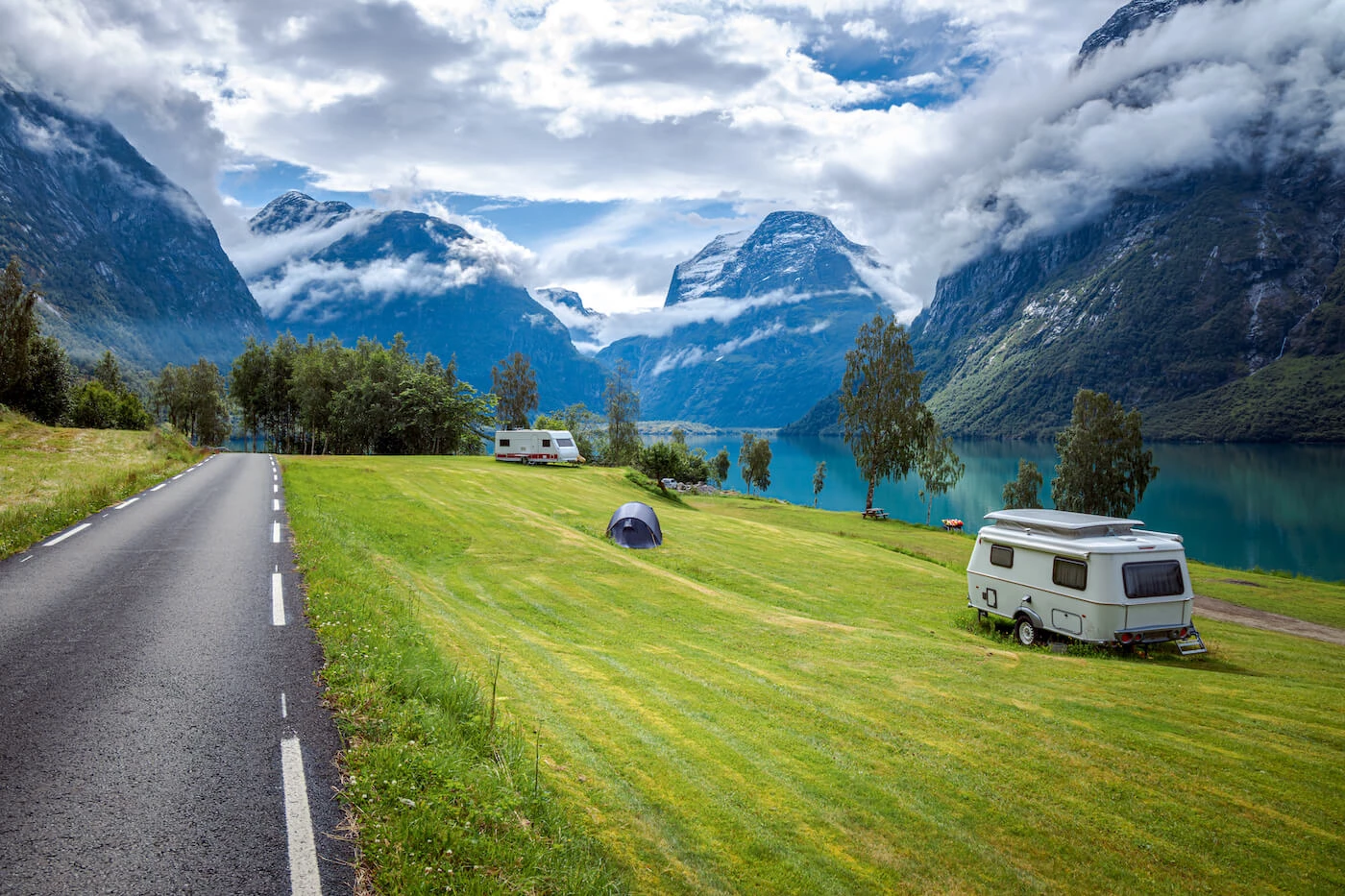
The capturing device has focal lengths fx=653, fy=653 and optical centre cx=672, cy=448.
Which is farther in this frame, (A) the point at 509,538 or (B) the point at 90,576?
(A) the point at 509,538

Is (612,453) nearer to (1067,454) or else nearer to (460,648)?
(1067,454)

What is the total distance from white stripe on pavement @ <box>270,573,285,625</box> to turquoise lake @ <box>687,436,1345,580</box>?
90.9 meters

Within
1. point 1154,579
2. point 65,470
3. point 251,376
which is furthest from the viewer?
point 251,376

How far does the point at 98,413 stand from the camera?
91.2 metres

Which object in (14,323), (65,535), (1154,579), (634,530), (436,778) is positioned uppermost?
(14,323)

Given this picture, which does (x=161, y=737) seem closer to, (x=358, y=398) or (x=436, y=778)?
(x=436, y=778)

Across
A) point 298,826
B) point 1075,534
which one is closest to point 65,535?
point 298,826

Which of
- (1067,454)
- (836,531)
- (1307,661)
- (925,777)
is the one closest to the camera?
(925,777)

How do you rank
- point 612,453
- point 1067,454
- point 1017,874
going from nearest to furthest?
1. point 1017,874
2. point 1067,454
3. point 612,453

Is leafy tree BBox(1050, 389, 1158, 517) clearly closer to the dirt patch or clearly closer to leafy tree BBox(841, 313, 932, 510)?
leafy tree BBox(841, 313, 932, 510)

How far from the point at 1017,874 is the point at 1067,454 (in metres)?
74.4

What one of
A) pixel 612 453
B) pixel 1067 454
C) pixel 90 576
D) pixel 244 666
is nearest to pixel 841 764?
pixel 244 666

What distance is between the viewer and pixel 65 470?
2777 cm

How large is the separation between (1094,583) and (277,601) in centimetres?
1958
